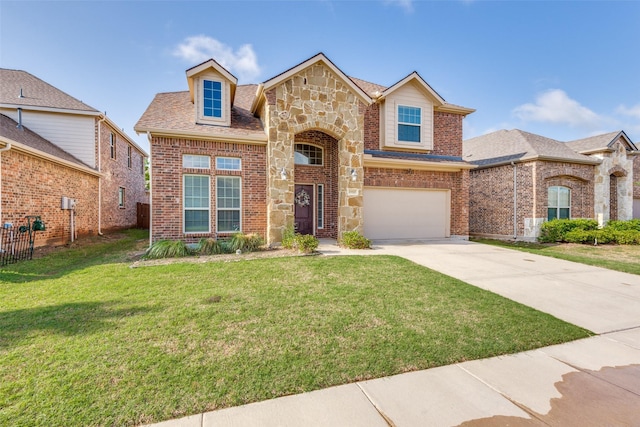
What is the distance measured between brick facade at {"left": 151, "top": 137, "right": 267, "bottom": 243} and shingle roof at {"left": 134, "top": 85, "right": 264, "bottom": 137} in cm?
40

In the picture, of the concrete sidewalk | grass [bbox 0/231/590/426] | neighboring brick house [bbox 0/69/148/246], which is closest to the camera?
the concrete sidewalk

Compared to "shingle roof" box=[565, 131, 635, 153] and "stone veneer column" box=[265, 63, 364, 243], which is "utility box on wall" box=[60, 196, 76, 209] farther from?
"shingle roof" box=[565, 131, 635, 153]

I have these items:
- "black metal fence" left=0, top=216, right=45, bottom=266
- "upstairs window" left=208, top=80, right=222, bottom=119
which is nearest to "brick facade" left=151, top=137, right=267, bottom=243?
"upstairs window" left=208, top=80, right=222, bottom=119

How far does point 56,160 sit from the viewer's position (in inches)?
391

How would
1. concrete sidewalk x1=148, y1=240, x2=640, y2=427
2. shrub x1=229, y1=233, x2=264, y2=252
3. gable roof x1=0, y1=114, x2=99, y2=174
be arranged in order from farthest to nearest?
1. gable roof x1=0, y1=114, x2=99, y2=174
2. shrub x1=229, y1=233, x2=264, y2=252
3. concrete sidewalk x1=148, y1=240, x2=640, y2=427

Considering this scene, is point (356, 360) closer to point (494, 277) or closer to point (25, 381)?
point (25, 381)

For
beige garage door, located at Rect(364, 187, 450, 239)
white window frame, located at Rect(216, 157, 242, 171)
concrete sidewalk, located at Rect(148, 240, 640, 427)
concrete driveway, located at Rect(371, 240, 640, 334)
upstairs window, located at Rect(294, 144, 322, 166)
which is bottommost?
concrete sidewalk, located at Rect(148, 240, 640, 427)

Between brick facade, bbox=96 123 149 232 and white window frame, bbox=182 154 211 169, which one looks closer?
white window frame, bbox=182 154 211 169

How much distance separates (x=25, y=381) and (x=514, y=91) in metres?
22.7

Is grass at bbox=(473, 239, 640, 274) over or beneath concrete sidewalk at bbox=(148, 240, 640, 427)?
over

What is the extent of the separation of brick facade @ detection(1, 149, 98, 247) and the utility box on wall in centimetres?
13

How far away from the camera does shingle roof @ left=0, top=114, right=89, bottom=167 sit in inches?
367

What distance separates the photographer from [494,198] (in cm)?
1480

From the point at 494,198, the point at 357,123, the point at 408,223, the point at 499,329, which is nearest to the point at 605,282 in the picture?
the point at 499,329
